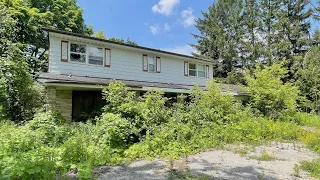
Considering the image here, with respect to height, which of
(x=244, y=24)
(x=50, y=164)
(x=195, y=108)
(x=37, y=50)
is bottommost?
(x=50, y=164)

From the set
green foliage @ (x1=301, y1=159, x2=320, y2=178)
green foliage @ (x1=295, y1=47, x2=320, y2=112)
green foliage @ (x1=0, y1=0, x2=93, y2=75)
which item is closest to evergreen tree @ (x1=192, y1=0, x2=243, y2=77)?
green foliage @ (x1=295, y1=47, x2=320, y2=112)

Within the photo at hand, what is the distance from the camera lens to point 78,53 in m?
11.3

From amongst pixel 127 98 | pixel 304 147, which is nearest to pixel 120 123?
pixel 127 98

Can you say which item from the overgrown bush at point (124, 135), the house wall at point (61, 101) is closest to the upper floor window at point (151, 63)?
the overgrown bush at point (124, 135)

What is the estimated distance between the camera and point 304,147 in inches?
275

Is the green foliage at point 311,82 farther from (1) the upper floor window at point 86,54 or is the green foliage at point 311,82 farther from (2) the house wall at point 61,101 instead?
(2) the house wall at point 61,101

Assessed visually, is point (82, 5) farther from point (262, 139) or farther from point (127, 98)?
point (262, 139)

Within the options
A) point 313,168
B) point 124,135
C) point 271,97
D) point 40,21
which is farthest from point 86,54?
point 271,97

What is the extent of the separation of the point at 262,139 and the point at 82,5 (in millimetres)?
23171

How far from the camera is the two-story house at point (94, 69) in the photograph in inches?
381

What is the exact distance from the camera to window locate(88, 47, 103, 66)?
1168 cm

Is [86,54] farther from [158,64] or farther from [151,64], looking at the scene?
[158,64]

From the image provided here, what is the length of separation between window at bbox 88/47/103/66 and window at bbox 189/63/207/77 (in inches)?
284

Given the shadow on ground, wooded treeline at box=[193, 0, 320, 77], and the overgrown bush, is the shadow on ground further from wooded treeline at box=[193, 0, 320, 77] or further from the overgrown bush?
wooded treeline at box=[193, 0, 320, 77]
